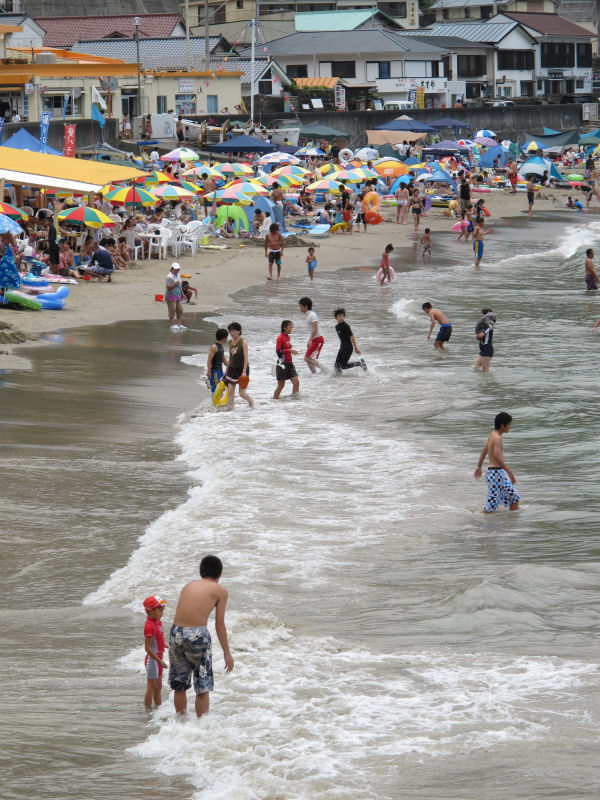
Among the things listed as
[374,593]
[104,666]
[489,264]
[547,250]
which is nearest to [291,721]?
[104,666]

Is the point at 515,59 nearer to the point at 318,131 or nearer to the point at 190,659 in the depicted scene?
the point at 318,131

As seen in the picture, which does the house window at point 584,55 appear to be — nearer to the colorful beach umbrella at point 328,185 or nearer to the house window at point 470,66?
the house window at point 470,66

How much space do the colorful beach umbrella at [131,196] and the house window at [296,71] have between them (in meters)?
47.8

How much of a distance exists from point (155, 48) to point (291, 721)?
64603 millimetres

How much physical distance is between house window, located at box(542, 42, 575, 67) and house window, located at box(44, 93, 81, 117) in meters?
45.0

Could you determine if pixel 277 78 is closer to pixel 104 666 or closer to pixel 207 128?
pixel 207 128

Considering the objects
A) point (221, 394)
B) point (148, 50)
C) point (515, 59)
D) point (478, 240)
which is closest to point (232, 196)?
point (478, 240)

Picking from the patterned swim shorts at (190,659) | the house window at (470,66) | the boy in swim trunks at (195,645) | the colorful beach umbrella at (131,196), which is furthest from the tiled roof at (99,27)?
the patterned swim shorts at (190,659)

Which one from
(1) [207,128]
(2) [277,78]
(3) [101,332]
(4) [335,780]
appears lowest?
(4) [335,780]

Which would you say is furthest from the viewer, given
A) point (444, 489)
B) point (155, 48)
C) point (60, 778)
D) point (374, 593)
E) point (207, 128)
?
point (155, 48)

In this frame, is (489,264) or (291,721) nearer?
(291,721)

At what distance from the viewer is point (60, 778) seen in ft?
20.0

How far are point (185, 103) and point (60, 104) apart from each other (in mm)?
12288

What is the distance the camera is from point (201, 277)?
2753 cm
